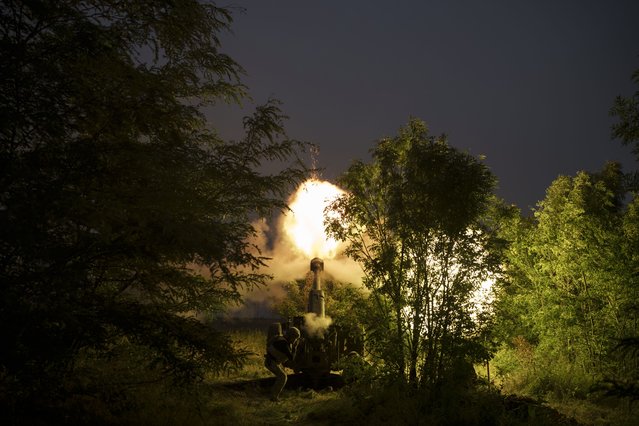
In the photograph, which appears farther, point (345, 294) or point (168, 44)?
point (345, 294)

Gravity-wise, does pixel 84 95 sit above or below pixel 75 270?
above

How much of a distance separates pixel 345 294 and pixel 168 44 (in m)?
6.24

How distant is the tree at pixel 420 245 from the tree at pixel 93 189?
A: 425cm

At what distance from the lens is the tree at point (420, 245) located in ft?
29.7

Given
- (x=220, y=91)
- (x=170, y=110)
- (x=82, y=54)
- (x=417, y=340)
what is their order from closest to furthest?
(x=82, y=54), (x=170, y=110), (x=220, y=91), (x=417, y=340)

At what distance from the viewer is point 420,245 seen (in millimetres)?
9562

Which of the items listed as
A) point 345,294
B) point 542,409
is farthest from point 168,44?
point 542,409

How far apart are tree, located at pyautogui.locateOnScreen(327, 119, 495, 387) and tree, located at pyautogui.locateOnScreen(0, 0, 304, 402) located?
425 centimetres

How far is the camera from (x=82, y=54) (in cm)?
497

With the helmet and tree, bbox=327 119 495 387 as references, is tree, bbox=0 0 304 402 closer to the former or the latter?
tree, bbox=327 119 495 387

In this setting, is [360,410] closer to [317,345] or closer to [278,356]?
[278,356]

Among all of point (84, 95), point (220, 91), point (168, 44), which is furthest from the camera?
point (220, 91)

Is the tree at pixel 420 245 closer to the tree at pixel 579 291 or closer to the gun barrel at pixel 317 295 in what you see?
the tree at pixel 579 291

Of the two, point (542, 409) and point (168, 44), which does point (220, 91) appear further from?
point (542, 409)
